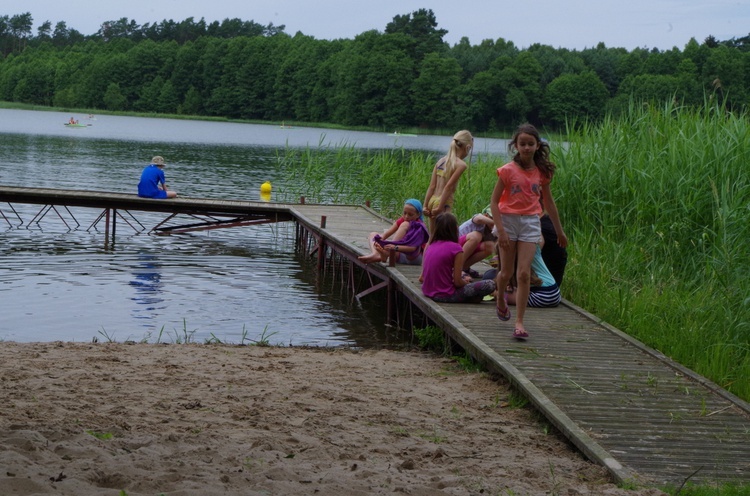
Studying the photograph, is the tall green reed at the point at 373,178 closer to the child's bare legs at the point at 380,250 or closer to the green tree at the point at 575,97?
the child's bare legs at the point at 380,250

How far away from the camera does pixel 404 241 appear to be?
36.7 feet

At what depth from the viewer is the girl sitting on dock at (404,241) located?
1098 centimetres

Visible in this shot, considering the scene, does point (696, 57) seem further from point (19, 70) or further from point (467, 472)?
point (19, 70)

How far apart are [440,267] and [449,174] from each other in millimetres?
1490

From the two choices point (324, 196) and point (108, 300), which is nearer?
point (108, 300)

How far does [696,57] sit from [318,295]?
156 ft

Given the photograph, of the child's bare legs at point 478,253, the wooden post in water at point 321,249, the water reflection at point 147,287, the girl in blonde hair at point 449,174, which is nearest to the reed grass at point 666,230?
the child's bare legs at point 478,253

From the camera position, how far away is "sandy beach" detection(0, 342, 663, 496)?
4215mm

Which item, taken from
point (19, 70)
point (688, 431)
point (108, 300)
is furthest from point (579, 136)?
point (19, 70)

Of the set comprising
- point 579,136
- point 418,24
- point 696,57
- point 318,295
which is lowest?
point 318,295

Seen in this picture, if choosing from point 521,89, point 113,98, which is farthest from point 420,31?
point 113,98

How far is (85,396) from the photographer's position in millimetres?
5914

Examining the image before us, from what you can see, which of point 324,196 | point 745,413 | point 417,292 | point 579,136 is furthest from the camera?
point 324,196

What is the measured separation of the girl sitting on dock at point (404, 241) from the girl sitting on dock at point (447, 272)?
190 centimetres
